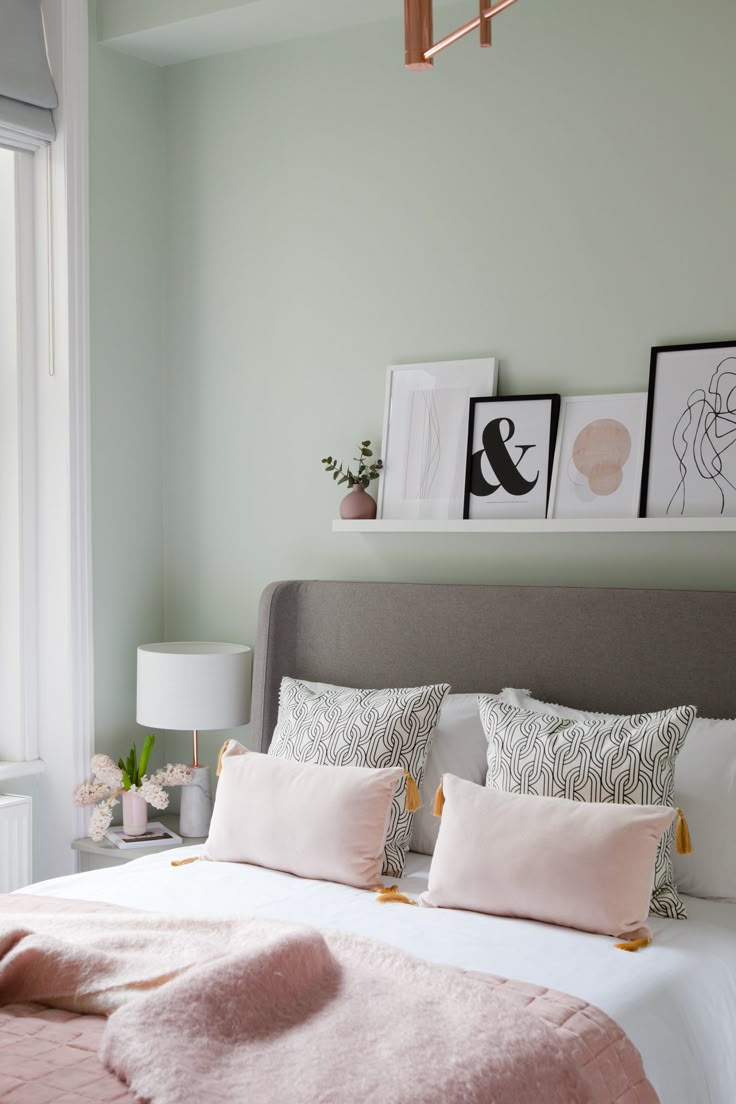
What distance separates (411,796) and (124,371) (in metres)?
1.74

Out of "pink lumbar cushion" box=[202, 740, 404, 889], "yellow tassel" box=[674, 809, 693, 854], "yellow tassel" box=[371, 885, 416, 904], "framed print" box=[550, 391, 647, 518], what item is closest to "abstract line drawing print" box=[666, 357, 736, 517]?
"framed print" box=[550, 391, 647, 518]

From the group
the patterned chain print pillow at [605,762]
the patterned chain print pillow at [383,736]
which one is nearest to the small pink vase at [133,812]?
the patterned chain print pillow at [383,736]

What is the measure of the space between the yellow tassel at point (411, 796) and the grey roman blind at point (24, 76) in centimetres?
218

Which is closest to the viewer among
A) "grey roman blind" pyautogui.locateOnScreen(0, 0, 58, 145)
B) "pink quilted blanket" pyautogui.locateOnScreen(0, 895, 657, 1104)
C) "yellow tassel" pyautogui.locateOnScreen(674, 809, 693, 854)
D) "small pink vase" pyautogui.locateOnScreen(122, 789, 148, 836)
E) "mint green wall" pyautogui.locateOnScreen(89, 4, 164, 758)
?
"pink quilted blanket" pyautogui.locateOnScreen(0, 895, 657, 1104)

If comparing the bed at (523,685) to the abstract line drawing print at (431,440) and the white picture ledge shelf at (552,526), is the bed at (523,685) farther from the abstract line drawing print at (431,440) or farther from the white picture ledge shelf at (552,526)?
the abstract line drawing print at (431,440)

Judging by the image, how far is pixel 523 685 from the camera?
302 centimetres

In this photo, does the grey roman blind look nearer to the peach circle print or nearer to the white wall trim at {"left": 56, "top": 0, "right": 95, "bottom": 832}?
the white wall trim at {"left": 56, "top": 0, "right": 95, "bottom": 832}

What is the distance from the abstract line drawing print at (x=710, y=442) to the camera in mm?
2863

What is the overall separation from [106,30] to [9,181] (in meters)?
0.56

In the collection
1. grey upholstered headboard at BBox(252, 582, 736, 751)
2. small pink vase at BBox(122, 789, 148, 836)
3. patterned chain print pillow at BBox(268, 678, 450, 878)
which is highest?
grey upholstered headboard at BBox(252, 582, 736, 751)

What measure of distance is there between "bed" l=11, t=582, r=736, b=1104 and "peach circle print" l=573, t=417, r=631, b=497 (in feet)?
0.99

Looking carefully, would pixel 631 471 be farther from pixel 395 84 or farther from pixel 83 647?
pixel 83 647

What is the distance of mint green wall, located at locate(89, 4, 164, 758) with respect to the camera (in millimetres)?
3672

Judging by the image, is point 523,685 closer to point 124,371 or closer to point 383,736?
point 383,736
